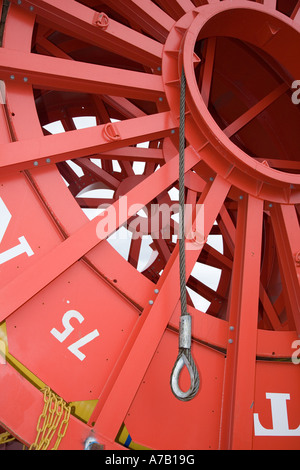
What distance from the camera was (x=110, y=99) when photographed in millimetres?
6797

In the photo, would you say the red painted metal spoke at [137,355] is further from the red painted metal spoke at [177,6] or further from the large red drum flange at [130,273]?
the red painted metal spoke at [177,6]

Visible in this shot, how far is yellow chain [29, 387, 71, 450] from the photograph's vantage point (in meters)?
2.88

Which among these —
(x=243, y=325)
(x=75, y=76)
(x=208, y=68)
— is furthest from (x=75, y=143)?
(x=208, y=68)

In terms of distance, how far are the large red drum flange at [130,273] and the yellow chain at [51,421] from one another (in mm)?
53

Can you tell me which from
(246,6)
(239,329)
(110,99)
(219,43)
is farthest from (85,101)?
(239,329)

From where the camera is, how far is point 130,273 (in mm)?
3580

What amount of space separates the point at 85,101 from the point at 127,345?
603 cm

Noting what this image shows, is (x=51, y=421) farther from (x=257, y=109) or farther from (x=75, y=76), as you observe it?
(x=257, y=109)

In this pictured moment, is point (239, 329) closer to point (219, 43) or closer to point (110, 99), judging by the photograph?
point (219, 43)

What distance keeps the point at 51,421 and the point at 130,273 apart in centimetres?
124

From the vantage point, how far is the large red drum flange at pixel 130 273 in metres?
3.13

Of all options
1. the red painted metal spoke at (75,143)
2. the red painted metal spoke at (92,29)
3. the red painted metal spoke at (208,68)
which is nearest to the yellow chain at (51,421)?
the red painted metal spoke at (75,143)

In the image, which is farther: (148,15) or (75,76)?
(148,15)

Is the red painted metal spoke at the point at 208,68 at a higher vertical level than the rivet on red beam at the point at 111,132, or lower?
higher
